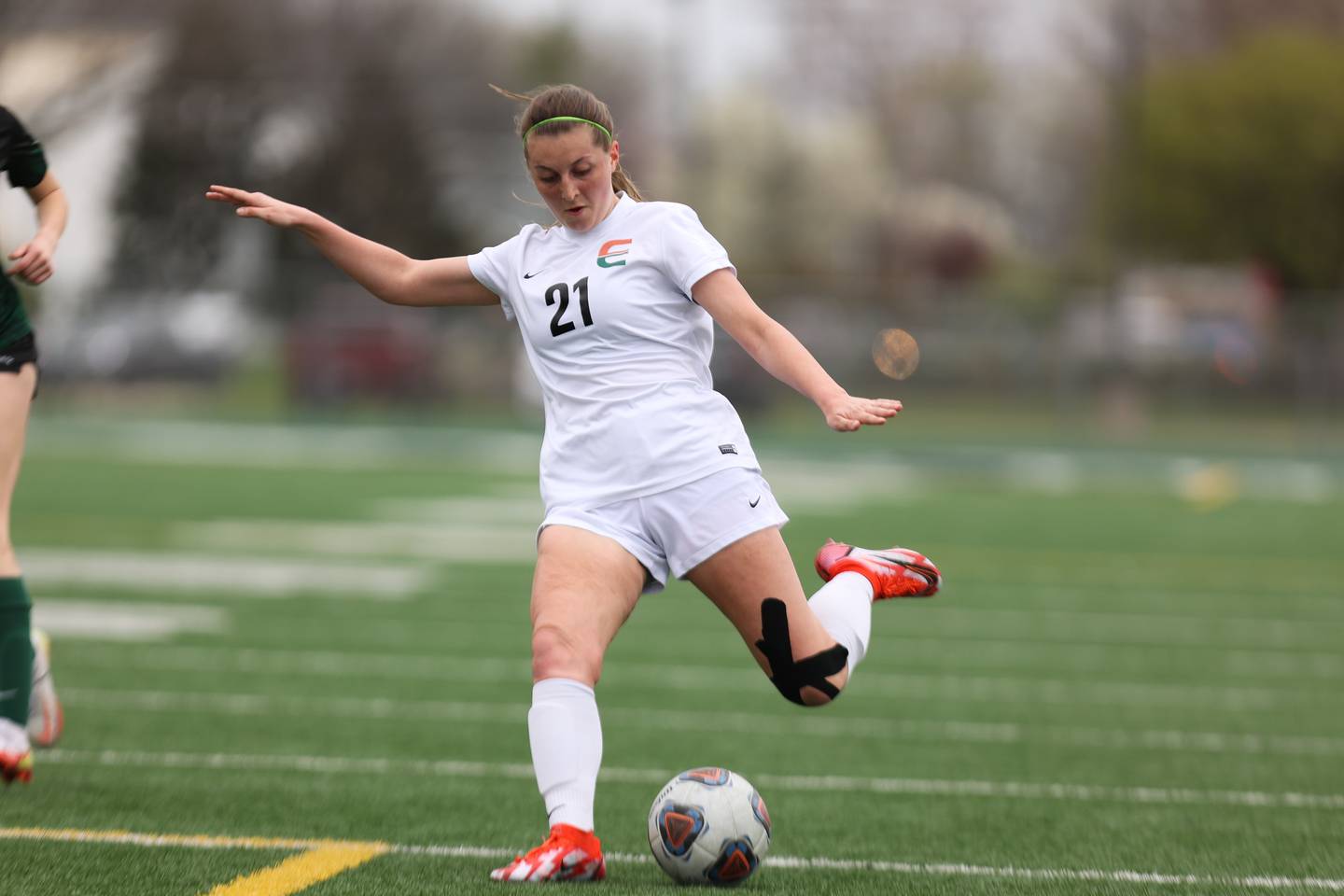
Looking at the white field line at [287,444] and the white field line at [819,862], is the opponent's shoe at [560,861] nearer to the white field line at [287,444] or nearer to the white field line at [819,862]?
the white field line at [819,862]

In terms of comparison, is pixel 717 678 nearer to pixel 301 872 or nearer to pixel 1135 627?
pixel 1135 627

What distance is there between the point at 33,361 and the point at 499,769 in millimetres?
2241

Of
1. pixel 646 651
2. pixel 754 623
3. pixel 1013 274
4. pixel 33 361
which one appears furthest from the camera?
pixel 1013 274

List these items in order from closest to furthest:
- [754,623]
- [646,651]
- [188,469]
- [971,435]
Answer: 1. [754,623]
2. [646,651]
3. [188,469]
4. [971,435]

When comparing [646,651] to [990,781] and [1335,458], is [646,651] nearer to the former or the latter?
[990,781]

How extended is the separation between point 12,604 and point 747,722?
3381 millimetres

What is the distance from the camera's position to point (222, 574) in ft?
40.2

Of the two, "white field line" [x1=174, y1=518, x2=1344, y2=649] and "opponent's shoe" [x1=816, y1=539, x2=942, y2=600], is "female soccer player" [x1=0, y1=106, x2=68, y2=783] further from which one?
"white field line" [x1=174, y1=518, x2=1344, y2=649]

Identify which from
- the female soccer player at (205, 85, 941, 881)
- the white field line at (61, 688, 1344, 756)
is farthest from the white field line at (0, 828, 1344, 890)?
the white field line at (61, 688, 1344, 756)

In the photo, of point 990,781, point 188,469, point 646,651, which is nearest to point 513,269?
point 990,781

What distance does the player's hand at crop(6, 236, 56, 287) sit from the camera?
5340 millimetres

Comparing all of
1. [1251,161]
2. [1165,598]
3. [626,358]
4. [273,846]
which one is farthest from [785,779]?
[1251,161]

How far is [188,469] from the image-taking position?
21.2 m

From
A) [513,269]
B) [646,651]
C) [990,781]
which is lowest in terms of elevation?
[646,651]
